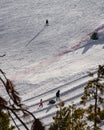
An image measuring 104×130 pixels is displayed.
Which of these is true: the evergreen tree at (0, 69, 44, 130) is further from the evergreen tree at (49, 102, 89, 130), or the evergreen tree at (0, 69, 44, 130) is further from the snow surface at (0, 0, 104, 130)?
the snow surface at (0, 0, 104, 130)

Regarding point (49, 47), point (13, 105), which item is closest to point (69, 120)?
→ point (13, 105)

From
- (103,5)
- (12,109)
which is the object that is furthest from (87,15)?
(12,109)

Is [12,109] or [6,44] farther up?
[12,109]

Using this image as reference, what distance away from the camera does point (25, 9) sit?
184ft

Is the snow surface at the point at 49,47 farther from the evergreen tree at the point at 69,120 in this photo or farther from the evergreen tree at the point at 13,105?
the evergreen tree at the point at 13,105

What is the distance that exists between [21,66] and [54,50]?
5.34 m

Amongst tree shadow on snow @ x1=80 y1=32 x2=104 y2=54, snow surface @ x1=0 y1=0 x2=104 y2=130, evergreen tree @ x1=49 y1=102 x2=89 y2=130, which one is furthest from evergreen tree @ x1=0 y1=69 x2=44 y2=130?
tree shadow on snow @ x1=80 y1=32 x2=104 y2=54

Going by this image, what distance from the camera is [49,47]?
41.9 meters

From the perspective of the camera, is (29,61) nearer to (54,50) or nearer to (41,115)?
(54,50)

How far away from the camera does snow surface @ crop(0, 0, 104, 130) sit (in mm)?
30406

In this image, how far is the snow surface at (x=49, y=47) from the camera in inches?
1197

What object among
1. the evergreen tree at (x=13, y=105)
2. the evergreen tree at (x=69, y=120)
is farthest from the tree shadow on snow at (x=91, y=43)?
the evergreen tree at (x=13, y=105)

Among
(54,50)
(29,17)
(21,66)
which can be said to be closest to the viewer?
(21,66)

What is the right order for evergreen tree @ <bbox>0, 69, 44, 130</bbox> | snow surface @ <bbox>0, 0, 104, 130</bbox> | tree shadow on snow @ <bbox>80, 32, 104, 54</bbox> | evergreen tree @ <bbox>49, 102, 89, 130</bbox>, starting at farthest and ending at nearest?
tree shadow on snow @ <bbox>80, 32, 104, 54</bbox>, snow surface @ <bbox>0, 0, 104, 130</bbox>, evergreen tree @ <bbox>49, 102, 89, 130</bbox>, evergreen tree @ <bbox>0, 69, 44, 130</bbox>
